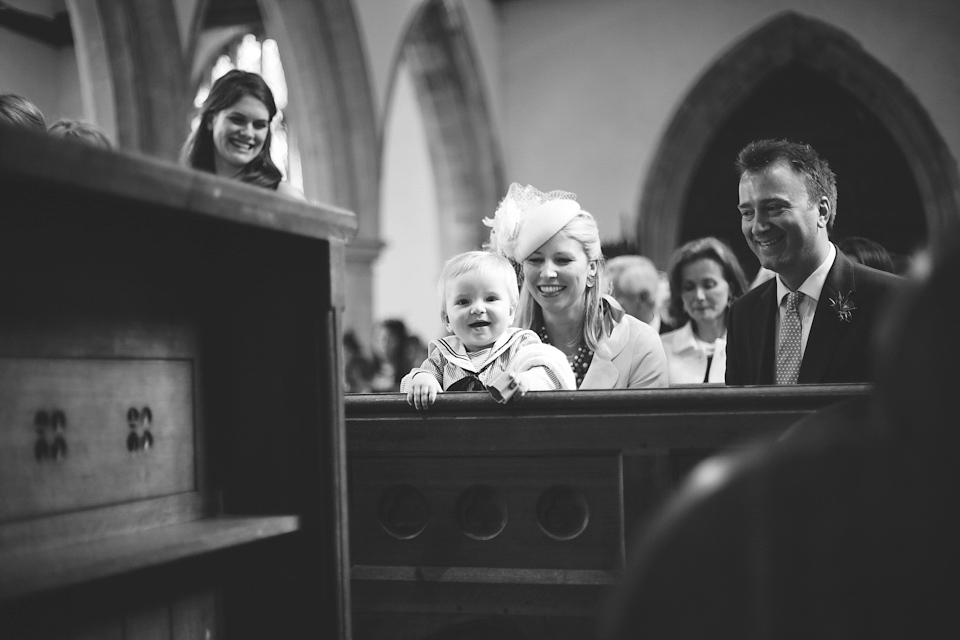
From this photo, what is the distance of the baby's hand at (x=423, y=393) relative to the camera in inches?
78.9

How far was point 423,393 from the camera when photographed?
2.00 m

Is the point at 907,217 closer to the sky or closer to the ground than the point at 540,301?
closer to the sky

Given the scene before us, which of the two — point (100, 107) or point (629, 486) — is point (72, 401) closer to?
point (629, 486)

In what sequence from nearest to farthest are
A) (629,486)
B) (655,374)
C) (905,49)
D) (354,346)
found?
(629,486)
(655,374)
(354,346)
(905,49)

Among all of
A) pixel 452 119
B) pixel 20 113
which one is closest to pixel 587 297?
pixel 20 113

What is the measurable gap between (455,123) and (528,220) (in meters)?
7.87

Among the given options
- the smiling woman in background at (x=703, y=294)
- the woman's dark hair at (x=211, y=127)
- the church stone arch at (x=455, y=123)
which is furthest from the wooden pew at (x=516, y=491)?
the church stone arch at (x=455, y=123)

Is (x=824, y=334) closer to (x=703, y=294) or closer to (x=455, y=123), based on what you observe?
(x=703, y=294)

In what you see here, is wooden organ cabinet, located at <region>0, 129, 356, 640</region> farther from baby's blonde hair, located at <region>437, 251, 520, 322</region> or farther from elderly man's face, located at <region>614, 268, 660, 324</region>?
elderly man's face, located at <region>614, 268, 660, 324</region>

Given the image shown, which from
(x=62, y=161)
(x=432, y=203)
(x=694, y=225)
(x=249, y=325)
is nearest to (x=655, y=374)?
(x=249, y=325)

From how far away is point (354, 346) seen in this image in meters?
6.94

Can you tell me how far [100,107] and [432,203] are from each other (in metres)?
9.47

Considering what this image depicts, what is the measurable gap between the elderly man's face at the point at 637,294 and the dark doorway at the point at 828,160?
5.59 meters

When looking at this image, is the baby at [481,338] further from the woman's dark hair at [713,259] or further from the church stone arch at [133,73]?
the church stone arch at [133,73]
